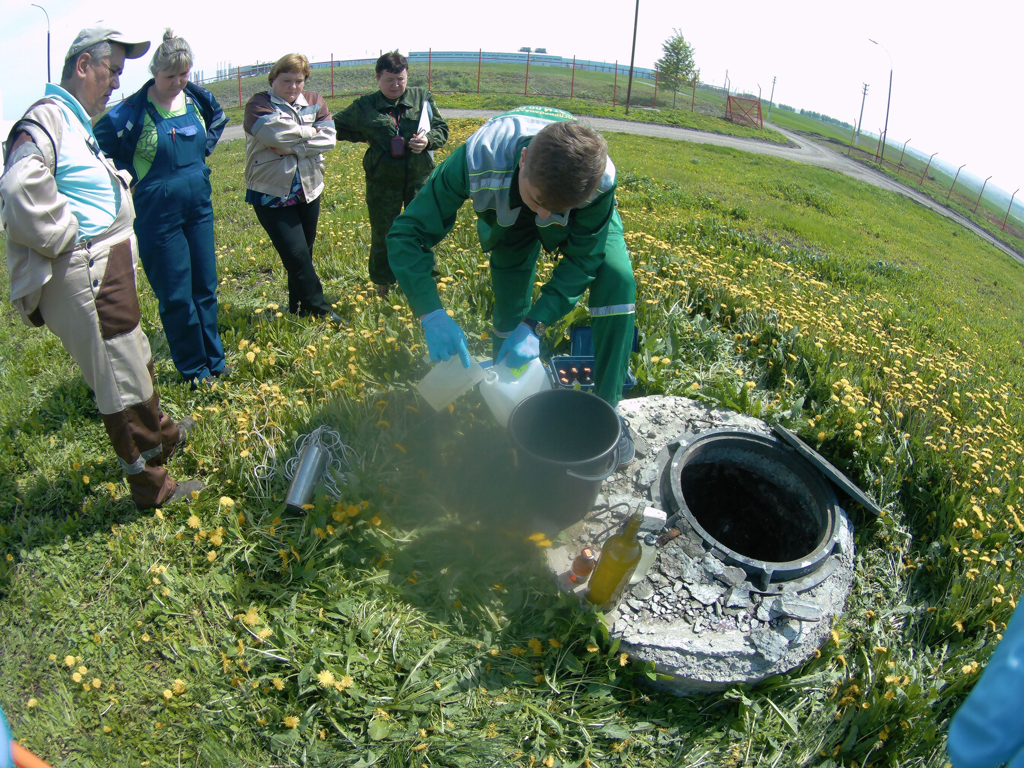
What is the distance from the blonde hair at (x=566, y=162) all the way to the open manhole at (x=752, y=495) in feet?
4.68

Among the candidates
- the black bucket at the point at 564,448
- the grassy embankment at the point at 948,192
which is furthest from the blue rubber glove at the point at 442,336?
the grassy embankment at the point at 948,192

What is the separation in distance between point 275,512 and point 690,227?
5604 mm

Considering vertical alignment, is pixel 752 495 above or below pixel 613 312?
below

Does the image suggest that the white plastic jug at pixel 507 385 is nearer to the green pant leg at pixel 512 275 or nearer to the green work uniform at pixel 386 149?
the green pant leg at pixel 512 275

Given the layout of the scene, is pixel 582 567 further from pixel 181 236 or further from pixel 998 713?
pixel 181 236

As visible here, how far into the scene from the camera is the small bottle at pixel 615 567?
215 centimetres

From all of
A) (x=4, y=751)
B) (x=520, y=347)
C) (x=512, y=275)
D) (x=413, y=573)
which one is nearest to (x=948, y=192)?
(x=512, y=275)

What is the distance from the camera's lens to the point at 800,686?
229cm

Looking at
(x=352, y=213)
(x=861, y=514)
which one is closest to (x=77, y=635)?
(x=861, y=514)

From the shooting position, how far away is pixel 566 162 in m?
1.96

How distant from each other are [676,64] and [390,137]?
32.7 m

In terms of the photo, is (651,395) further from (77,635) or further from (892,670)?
→ (77,635)

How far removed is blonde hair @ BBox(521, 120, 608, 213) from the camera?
6.44 feet

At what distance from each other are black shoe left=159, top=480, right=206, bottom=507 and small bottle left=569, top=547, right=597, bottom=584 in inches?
71.7
